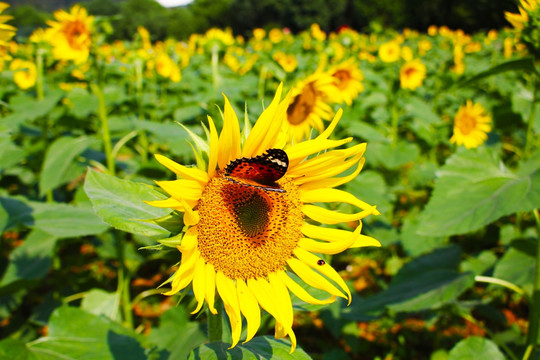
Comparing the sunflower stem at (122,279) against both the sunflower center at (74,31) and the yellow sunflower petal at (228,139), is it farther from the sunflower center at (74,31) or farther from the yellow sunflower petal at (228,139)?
the yellow sunflower petal at (228,139)

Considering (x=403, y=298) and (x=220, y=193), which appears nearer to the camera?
(x=220, y=193)

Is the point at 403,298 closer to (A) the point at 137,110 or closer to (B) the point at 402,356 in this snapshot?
(B) the point at 402,356

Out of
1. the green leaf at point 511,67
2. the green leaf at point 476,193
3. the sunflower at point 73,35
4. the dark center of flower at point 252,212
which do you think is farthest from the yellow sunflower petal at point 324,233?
the sunflower at point 73,35

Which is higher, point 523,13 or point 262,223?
point 523,13

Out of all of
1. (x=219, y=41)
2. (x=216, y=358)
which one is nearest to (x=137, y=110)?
(x=219, y=41)

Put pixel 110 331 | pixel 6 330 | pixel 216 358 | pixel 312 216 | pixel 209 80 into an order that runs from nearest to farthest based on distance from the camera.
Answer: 1. pixel 216 358
2. pixel 312 216
3. pixel 110 331
4. pixel 6 330
5. pixel 209 80

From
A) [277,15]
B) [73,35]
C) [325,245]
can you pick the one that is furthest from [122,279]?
[277,15]

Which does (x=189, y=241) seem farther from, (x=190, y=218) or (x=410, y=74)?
(x=410, y=74)

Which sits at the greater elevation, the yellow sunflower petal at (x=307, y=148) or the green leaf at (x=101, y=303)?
the yellow sunflower petal at (x=307, y=148)
